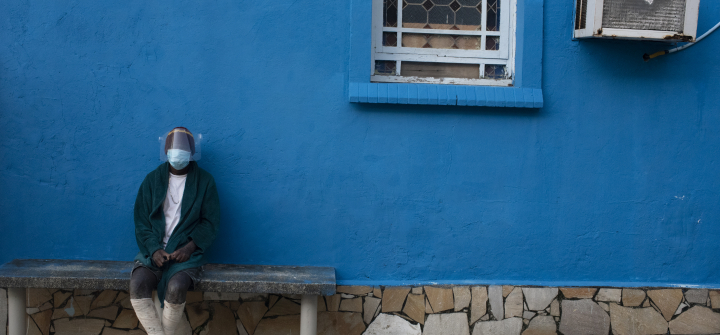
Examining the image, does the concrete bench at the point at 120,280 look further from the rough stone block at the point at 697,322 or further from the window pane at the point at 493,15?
the rough stone block at the point at 697,322

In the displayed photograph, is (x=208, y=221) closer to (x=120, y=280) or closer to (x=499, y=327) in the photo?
(x=120, y=280)

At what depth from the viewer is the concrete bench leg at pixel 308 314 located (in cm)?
360

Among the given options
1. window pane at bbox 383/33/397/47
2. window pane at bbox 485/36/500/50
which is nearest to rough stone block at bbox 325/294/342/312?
window pane at bbox 383/33/397/47

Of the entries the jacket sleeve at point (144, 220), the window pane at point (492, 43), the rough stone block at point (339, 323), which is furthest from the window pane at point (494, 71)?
the jacket sleeve at point (144, 220)

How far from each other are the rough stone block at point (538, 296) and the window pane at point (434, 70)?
5.34ft

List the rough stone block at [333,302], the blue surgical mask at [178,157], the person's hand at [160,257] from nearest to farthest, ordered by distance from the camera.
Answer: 1. the person's hand at [160,257]
2. the blue surgical mask at [178,157]
3. the rough stone block at [333,302]

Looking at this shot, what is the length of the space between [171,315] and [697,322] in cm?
375

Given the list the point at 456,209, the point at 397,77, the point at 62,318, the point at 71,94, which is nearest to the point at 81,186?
the point at 71,94

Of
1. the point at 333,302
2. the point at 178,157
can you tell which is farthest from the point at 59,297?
the point at 333,302

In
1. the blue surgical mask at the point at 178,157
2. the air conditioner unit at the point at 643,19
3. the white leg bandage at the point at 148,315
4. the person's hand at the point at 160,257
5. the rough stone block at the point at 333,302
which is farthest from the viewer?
the rough stone block at the point at 333,302

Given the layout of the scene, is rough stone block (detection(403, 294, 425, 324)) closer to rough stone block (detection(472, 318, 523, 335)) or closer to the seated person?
rough stone block (detection(472, 318, 523, 335))

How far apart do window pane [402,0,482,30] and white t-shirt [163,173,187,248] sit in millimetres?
2048

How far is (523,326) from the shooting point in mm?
4039

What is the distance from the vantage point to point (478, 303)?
4008 millimetres
